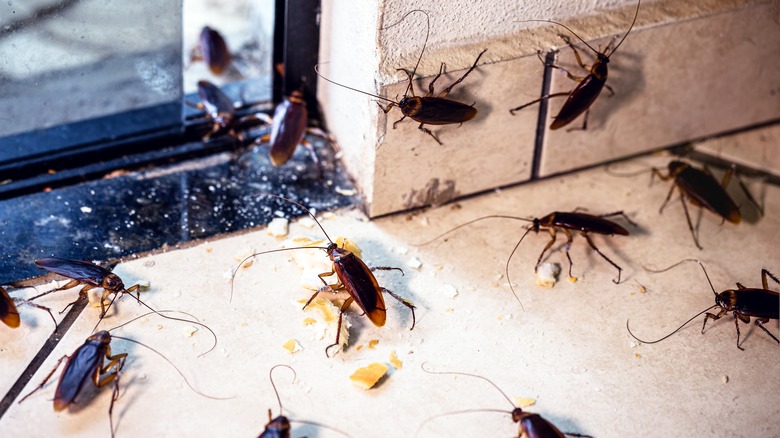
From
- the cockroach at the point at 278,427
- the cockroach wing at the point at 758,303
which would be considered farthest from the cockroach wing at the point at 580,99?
the cockroach at the point at 278,427

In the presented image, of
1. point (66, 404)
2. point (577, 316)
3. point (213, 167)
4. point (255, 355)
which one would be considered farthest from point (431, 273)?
point (66, 404)

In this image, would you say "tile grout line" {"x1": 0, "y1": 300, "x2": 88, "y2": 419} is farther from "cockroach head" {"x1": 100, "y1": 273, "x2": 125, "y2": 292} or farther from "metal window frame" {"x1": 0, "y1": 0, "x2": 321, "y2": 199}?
"metal window frame" {"x1": 0, "y1": 0, "x2": 321, "y2": 199}

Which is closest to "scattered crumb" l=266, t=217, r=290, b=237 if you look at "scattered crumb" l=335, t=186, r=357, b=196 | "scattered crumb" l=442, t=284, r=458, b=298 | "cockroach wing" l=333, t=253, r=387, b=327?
"scattered crumb" l=335, t=186, r=357, b=196

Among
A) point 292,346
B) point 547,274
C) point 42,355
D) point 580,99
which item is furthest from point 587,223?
point 42,355

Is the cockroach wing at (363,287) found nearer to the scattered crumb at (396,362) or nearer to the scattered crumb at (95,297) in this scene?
the scattered crumb at (396,362)

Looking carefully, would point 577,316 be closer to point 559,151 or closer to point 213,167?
point 559,151

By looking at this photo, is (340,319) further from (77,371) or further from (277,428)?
(77,371)
